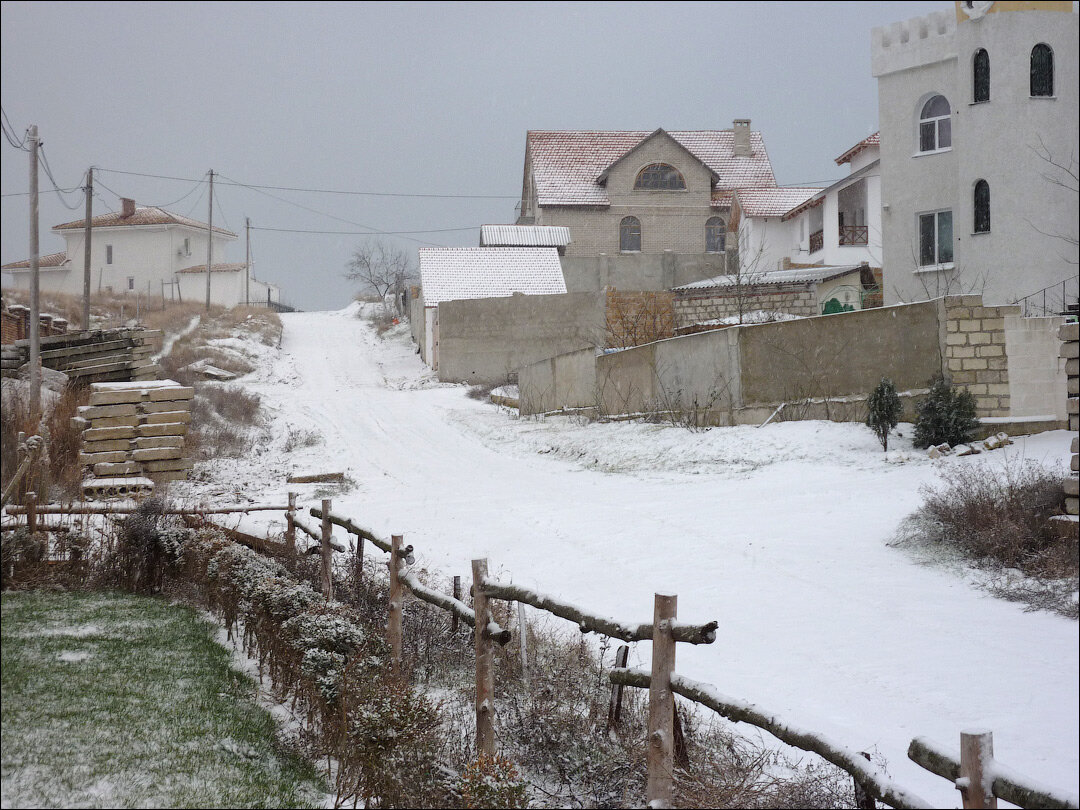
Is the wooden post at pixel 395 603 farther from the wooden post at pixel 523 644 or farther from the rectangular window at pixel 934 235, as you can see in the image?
the rectangular window at pixel 934 235

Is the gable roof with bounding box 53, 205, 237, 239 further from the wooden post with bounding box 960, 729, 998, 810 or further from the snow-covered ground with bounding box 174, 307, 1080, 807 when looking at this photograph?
the wooden post with bounding box 960, 729, 998, 810

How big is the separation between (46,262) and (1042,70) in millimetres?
4239

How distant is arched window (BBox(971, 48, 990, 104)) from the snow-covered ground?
1.57m

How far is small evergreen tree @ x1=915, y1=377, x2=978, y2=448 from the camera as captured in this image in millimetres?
13273

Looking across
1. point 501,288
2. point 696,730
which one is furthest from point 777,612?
point 501,288

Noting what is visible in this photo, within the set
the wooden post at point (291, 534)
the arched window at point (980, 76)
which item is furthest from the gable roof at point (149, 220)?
the wooden post at point (291, 534)

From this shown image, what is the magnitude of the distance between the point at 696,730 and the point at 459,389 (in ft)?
83.6

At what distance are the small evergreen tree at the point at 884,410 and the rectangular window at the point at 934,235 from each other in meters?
2.75

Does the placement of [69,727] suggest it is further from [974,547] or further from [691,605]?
[691,605]

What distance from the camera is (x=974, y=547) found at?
13.1 feet

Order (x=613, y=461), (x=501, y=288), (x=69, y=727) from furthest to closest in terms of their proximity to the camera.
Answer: (x=501, y=288), (x=613, y=461), (x=69, y=727)

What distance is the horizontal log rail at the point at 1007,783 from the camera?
6.55 ft

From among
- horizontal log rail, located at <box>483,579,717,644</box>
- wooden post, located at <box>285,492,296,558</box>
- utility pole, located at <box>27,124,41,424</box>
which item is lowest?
wooden post, located at <box>285,492,296,558</box>

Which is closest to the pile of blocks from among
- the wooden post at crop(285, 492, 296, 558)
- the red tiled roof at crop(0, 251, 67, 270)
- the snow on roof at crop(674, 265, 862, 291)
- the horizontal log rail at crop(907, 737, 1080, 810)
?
the wooden post at crop(285, 492, 296, 558)
